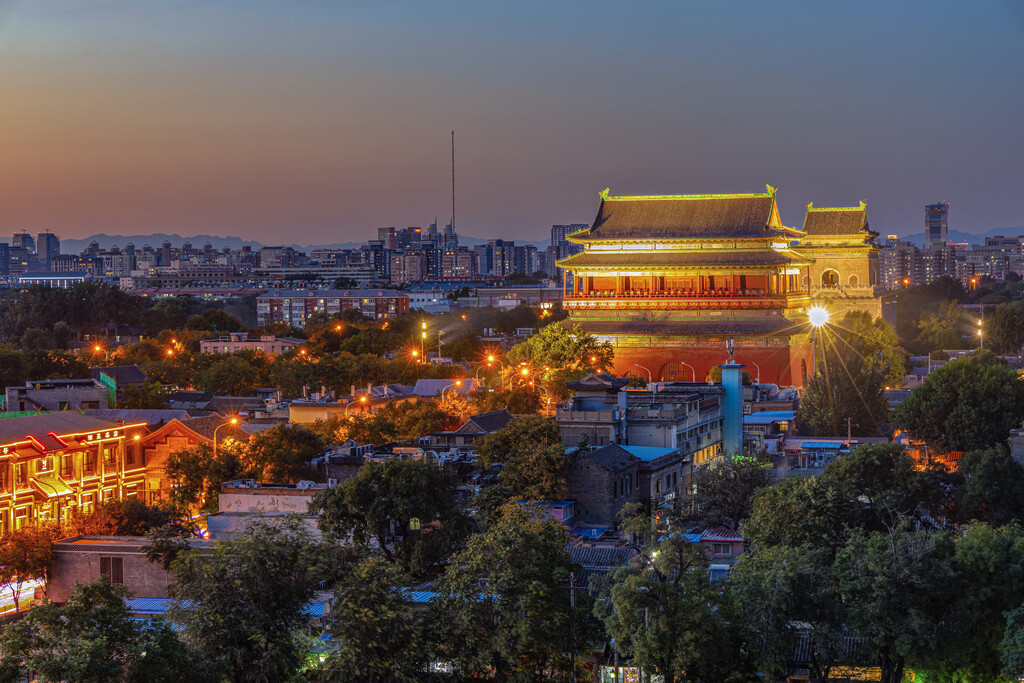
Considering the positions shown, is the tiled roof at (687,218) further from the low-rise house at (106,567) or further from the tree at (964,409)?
the low-rise house at (106,567)

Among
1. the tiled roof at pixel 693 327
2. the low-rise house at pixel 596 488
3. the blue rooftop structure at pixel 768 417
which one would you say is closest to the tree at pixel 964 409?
the blue rooftop structure at pixel 768 417

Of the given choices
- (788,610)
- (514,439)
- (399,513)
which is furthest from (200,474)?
(788,610)

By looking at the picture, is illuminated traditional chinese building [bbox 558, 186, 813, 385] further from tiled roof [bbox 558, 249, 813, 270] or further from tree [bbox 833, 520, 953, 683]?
tree [bbox 833, 520, 953, 683]

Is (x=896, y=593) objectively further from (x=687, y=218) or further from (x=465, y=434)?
(x=687, y=218)

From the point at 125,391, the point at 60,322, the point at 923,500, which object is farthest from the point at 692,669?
the point at 60,322

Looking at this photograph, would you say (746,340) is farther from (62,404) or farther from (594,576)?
(594,576)
